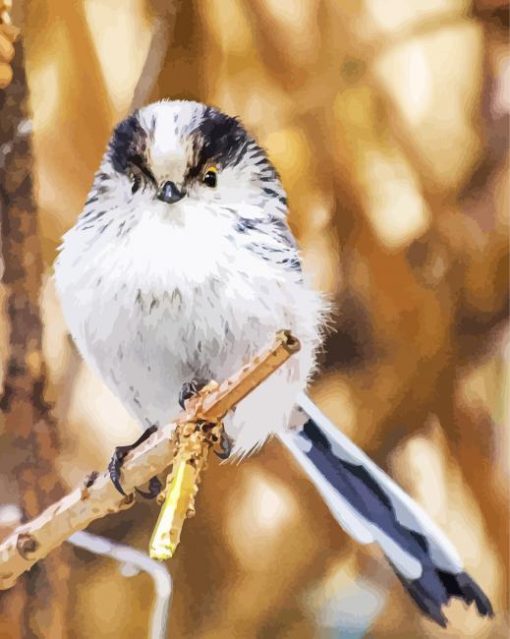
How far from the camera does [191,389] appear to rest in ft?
3.21

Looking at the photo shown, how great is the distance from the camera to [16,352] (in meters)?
1.08

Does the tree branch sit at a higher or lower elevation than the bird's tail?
higher

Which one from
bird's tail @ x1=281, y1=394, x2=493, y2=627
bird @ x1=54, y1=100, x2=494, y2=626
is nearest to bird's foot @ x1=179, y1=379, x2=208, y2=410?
bird @ x1=54, y1=100, x2=494, y2=626

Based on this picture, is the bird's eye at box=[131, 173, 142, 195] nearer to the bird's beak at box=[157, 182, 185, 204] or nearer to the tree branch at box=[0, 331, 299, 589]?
the bird's beak at box=[157, 182, 185, 204]

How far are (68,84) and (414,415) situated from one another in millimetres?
583

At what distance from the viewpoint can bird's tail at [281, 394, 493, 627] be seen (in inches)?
40.3

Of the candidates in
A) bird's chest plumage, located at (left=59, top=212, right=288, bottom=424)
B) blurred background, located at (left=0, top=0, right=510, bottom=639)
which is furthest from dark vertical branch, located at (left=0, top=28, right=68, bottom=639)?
bird's chest plumage, located at (left=59, top=212, right=288, bottom=424)

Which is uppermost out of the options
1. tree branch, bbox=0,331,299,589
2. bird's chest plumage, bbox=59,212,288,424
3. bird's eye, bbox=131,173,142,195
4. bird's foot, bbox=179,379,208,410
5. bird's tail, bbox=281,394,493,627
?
bird's eye, bbox=131,173,142,195

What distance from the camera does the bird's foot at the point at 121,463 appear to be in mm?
996

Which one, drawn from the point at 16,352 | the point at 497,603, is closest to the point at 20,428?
the point at 16,352

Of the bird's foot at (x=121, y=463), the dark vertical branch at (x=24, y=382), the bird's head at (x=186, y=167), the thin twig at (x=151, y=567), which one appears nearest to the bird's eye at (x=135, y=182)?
the bird's head at (x=186, y=167)

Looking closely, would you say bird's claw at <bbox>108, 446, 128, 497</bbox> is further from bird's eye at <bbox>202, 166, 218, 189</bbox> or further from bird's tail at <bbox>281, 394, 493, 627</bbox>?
bird's eye at <bbox>202, 166, 218, 189</bbox>

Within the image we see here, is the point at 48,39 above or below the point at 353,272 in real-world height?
above

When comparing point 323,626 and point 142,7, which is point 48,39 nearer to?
point 142,7
